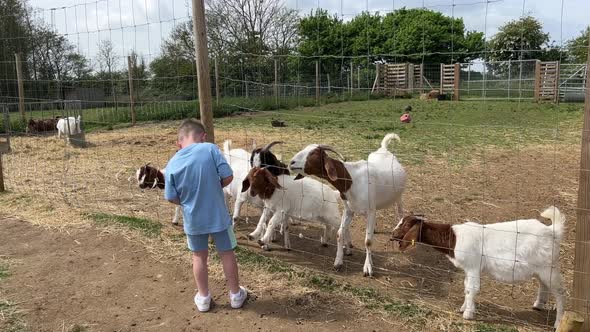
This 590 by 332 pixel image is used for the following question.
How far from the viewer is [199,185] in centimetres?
359

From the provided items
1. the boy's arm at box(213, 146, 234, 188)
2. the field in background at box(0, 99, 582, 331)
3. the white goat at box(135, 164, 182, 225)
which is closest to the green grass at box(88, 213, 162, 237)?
the field in background at box(0, 99, 582, 331)

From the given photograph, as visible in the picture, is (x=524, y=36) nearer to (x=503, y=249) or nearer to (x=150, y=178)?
(x=503, y=249)

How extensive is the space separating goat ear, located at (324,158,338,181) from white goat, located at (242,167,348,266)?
2.48 feet

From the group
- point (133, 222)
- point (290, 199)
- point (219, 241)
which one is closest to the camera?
point (219, 241)

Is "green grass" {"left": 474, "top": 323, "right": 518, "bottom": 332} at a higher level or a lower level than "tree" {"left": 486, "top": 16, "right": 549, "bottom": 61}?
lower

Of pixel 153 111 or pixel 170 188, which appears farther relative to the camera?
pixel 153 111

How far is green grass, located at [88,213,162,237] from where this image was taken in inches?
219

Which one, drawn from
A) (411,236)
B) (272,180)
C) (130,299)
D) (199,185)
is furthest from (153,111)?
(411,236)

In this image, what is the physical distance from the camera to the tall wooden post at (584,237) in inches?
120

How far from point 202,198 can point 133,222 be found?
8.42 ft

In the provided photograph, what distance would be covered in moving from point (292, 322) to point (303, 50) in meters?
18.8

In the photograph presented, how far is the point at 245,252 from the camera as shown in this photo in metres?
5.04

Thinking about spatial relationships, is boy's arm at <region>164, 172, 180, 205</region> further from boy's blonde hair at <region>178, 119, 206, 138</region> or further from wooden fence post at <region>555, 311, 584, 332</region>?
wooden fence post at <region>555, 311, 584, 332</region>

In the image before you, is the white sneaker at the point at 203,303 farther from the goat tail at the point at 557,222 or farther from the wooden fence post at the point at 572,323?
the goat tail at the point at 557,222
